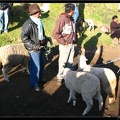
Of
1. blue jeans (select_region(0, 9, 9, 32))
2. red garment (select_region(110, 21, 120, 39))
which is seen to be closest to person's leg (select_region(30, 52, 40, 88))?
blue jeans (select_region(0, 9, 9, 32))

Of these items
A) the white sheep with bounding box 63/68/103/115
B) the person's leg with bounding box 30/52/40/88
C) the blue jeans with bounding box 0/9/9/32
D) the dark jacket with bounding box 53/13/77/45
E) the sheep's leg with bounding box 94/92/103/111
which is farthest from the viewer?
the blue jeans with bounding box 0/9/9/32

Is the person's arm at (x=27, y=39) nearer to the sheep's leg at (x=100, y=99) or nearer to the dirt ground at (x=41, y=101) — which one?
the dirt ground at (x=41, y=101)

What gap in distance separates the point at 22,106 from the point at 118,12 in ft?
33.1

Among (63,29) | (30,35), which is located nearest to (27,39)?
(30,35)

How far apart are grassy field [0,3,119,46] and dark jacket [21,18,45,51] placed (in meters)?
3.94

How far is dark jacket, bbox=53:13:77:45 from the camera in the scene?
5.99m

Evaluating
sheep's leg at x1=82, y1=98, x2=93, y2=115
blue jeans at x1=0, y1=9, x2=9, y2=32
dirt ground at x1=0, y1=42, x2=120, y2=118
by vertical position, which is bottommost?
dirt ground at x1=0, y1=42, x2=120, y2=118

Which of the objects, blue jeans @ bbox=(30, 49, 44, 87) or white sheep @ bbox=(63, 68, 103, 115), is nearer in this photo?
white sheep @ bbox=(63, 68, 103, 115)

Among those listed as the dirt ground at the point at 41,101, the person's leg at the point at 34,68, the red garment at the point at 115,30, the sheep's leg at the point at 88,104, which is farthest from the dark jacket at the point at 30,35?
the red garment at the point at 115,30

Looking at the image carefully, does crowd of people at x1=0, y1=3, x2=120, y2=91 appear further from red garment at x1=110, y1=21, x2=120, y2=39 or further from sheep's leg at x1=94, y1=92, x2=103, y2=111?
red garment at x1=110, y1=21, x2=120, y2=39

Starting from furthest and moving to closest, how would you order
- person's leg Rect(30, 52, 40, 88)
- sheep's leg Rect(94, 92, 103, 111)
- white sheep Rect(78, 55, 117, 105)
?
person's leg Rect(30, 52, 40, 88), white sheep Rect(78, 55, 117, 105), sheep's leg Rect(94, 92, 103, 111)

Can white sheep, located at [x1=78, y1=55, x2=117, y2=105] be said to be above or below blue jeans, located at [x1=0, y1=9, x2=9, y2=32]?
below

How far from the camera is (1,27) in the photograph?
10523 mm

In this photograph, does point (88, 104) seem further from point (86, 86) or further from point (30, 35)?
point (30, 35)
